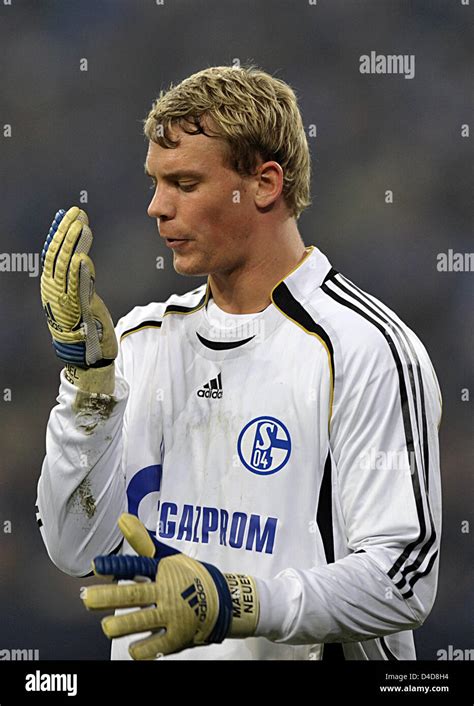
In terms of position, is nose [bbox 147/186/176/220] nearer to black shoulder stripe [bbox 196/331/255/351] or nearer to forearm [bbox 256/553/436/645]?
black shoulder stripe [bbox 196/331/255/351]

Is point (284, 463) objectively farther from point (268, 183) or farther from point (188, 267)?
point (268, 183)

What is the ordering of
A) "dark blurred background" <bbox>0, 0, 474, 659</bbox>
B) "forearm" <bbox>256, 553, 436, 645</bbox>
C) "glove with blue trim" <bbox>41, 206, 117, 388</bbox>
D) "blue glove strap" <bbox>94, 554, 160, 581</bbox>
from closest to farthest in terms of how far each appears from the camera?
"blue glove strap" <bbox>94, 554, 160, 581</bbox> → "forearm" <bbox>256, 553, 436, 645</bbox> → "glove with blue trim" <bbox>41, 206, 117, 388</bbox> → "dark blurred background" <bbox>0, 0, 474, 659</bbox>

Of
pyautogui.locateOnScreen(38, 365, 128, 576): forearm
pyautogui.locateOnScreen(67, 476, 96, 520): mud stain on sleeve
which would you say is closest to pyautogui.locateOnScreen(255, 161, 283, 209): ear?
pyautogui.locateOnScreen(38, 365, 128, 576): forearm

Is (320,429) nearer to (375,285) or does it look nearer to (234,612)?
(234,612)

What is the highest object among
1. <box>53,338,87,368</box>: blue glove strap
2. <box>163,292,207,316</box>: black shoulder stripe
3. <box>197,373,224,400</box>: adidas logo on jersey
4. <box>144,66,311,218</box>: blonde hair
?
<box>144,66,311,218</box>: blonde hair

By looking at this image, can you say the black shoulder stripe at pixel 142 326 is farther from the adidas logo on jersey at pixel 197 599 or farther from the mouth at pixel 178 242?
the adidas logo on jersey at pixel 197 599

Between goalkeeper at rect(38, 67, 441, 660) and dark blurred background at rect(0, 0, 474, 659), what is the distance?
1.49 m

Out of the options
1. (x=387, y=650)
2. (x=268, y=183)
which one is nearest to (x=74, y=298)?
(x=268, y=183)

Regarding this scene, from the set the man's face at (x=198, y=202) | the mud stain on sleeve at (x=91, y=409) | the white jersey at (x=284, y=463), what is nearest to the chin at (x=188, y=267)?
the man's face at (x=198, y=202)

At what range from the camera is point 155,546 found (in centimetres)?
147

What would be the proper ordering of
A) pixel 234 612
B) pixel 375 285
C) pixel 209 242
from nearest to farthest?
pixel 234 612 < pixel 209 242 < pixel 375 285

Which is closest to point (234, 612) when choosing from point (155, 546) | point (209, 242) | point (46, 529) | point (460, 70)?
point (155, 546)

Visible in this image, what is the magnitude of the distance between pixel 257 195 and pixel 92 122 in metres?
→ 1.75

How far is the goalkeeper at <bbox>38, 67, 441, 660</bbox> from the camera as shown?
62.8 inches
